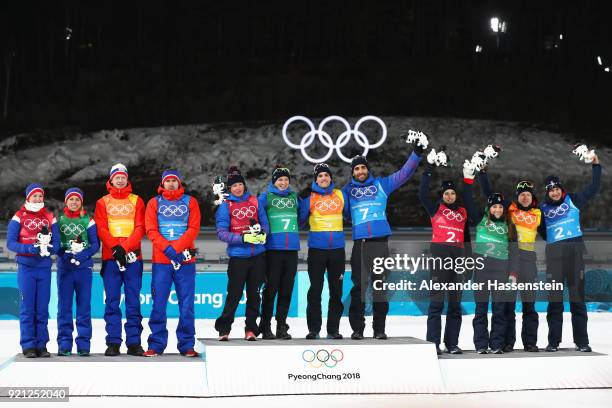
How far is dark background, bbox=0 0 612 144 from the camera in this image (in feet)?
150

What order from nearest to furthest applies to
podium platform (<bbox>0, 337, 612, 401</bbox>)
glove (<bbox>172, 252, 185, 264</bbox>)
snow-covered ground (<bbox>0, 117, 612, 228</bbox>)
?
podium platform (<bbox>0, 337, 612, 401</bbox>)
glove (<bbox>172, 252, 185, 264</bbox>)
snow-covered ground (<bbox>0, 117, 612, 228</bbox>)

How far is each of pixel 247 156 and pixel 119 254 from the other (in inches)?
1401

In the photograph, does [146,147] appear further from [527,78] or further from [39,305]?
[39,305]

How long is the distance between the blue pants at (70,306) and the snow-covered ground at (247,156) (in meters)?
30.0

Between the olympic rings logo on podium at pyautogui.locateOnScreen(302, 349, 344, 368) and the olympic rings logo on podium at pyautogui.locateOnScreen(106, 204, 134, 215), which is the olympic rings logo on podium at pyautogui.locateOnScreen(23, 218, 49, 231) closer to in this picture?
the olympic rings logo on podium at pyautogui.locateOnScreen(106, 204, 134, 215)

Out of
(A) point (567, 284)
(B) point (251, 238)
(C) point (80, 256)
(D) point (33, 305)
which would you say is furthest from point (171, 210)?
(A) point (567, 284)

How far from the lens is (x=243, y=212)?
8.62 meters

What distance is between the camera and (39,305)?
325 inches

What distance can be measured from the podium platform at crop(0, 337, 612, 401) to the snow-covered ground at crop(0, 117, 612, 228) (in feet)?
98.8

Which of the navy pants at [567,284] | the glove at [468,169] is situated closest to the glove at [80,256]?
the glove at [468,169]

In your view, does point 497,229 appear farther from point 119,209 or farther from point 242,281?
point 119,209

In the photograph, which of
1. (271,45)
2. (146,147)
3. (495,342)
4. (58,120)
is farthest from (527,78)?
(495,342)

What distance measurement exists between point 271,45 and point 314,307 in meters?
42.7

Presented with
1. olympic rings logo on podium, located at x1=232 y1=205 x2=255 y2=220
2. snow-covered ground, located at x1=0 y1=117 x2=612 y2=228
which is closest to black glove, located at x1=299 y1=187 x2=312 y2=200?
snow-covered ground, located at x1=0 y1=117 x2=612 y2=228
